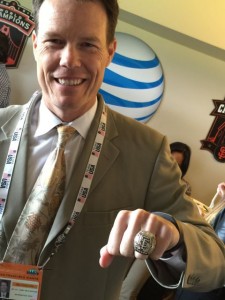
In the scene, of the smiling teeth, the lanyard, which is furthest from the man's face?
the lanyard

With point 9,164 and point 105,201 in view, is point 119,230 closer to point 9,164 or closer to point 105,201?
point 105,201

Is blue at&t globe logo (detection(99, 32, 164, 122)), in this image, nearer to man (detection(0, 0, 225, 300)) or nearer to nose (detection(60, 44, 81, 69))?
man (detection(0, 0, 225, 300))

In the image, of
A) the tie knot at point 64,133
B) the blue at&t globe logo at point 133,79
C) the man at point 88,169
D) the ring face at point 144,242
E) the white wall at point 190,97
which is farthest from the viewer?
the white wall at point 190,97

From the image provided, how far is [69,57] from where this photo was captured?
88 centimetres

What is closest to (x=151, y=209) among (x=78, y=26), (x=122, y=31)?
(x=78, y=26)

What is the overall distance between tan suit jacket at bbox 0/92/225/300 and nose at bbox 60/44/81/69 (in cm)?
19

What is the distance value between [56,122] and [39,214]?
0.28m

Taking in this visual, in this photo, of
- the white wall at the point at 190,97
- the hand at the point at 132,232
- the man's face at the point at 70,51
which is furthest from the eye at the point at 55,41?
the white wall at the point at 190,97

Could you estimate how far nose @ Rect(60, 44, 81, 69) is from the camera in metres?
0.88

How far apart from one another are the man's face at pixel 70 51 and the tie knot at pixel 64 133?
45 millimetres

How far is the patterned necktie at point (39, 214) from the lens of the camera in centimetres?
86

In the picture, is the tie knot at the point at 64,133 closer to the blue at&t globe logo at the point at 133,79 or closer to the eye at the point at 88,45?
the eye at the point at 88,45

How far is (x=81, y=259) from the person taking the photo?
3.12 ft

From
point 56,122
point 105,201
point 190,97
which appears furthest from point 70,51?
point 190,97
